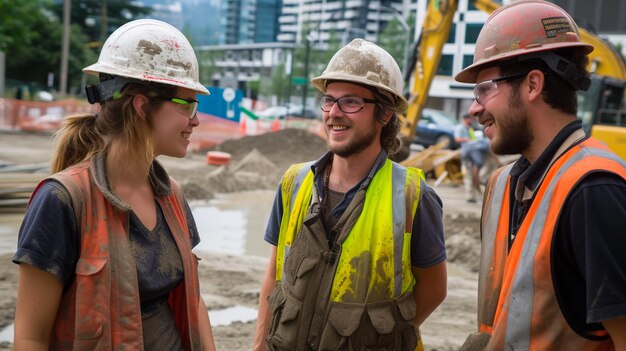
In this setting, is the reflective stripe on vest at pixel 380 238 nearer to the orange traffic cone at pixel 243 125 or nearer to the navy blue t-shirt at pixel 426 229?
the navy blue t-shirt at pixel 426 229

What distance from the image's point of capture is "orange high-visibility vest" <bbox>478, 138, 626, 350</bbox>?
1.87m

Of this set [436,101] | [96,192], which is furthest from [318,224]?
[436,101]

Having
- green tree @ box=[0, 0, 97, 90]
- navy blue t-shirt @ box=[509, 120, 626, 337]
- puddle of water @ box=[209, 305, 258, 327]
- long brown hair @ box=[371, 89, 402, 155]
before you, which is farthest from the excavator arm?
green tree @ box=[0, 0, 97, 90]

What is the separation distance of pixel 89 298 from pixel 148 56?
920mm

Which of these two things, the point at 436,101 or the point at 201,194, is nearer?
the point at 201,194

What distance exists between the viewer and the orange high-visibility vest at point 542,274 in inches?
73.6

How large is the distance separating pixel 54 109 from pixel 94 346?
86.1 ft

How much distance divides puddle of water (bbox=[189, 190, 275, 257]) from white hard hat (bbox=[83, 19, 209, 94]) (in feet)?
22.1

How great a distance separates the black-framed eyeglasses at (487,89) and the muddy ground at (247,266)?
1818 millimetres

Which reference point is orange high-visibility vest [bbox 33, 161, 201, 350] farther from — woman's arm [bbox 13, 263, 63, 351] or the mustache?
the mustache

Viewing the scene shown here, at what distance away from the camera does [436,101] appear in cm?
6462

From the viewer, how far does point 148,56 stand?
2.41 meters

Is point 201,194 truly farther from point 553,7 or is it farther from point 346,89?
point 553,7

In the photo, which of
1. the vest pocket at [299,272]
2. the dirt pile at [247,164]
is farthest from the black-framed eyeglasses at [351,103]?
the dirt pile at [247,164]
